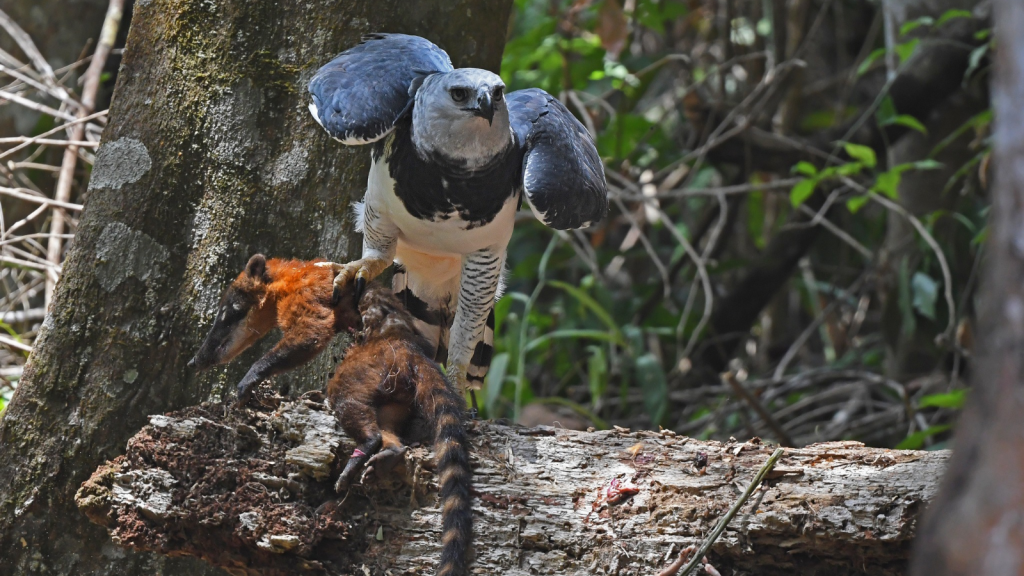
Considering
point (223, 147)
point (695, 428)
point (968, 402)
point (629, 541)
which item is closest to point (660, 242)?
point (695, 428)

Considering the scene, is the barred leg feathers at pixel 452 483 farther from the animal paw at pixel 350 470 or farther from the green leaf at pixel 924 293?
the green leaf at pixel 924 293

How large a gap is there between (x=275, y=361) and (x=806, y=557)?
1.60 metres

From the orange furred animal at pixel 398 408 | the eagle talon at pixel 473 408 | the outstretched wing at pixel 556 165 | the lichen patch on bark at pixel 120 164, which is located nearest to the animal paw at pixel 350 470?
the orange furred animal at pixel 398 408

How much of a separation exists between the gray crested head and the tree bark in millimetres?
1989

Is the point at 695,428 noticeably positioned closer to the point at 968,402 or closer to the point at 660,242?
the point at 660,242

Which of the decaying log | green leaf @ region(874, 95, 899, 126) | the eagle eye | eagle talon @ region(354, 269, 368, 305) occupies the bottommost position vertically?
the decaying log

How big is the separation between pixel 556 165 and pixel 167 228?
141 cm

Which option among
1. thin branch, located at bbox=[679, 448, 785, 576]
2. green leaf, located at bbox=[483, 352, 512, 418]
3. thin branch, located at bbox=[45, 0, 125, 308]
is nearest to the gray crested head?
thin branch, located at bbox=[679, 448, 785, 576]

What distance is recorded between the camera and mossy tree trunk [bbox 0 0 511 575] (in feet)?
9.46

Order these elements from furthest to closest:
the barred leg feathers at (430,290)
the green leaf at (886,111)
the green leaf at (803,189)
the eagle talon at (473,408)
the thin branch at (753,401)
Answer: the green leaf at (886,111) → the green leaf at (803,189) → the thin branch at (753,401) → the barred leg feathers at (430,290) → the eagle talon at (473,408)

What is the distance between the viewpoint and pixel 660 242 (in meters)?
8.61

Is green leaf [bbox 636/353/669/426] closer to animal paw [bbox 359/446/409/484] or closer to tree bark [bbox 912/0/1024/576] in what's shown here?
animal paw [bbox 359/446/409/484]

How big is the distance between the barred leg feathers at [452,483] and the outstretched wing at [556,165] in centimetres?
79

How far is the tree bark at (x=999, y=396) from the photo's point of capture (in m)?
0.72
